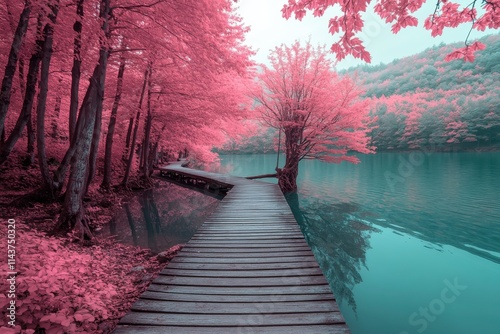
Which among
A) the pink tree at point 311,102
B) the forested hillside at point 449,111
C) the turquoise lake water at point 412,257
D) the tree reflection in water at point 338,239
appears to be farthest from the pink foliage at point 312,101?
the forested hillside at point 449,111

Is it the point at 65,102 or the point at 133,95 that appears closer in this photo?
the point at 133,95

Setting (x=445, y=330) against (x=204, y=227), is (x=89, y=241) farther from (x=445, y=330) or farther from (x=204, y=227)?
(x=445, y=330)

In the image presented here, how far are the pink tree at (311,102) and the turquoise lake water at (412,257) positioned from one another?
3904mm

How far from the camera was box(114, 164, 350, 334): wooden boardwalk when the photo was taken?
8.18 feet

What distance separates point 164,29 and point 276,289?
6201mm

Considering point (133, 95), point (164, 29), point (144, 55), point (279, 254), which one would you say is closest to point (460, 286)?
point (279, 254)

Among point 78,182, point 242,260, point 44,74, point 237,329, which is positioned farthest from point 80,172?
point 237,329

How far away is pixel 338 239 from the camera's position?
8.98 metres

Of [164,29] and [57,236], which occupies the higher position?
[164,29]

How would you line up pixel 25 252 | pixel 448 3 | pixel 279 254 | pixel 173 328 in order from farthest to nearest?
1. pixel 279 254
2. pixel 25 252
3. pixel 448 3
4. pixel 173 328

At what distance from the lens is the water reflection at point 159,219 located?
7.86 meters

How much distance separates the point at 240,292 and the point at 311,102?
10.9 meters

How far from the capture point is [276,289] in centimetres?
316

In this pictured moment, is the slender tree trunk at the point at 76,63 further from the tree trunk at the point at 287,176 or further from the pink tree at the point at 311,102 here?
the tree trunk at the point at 287,176
